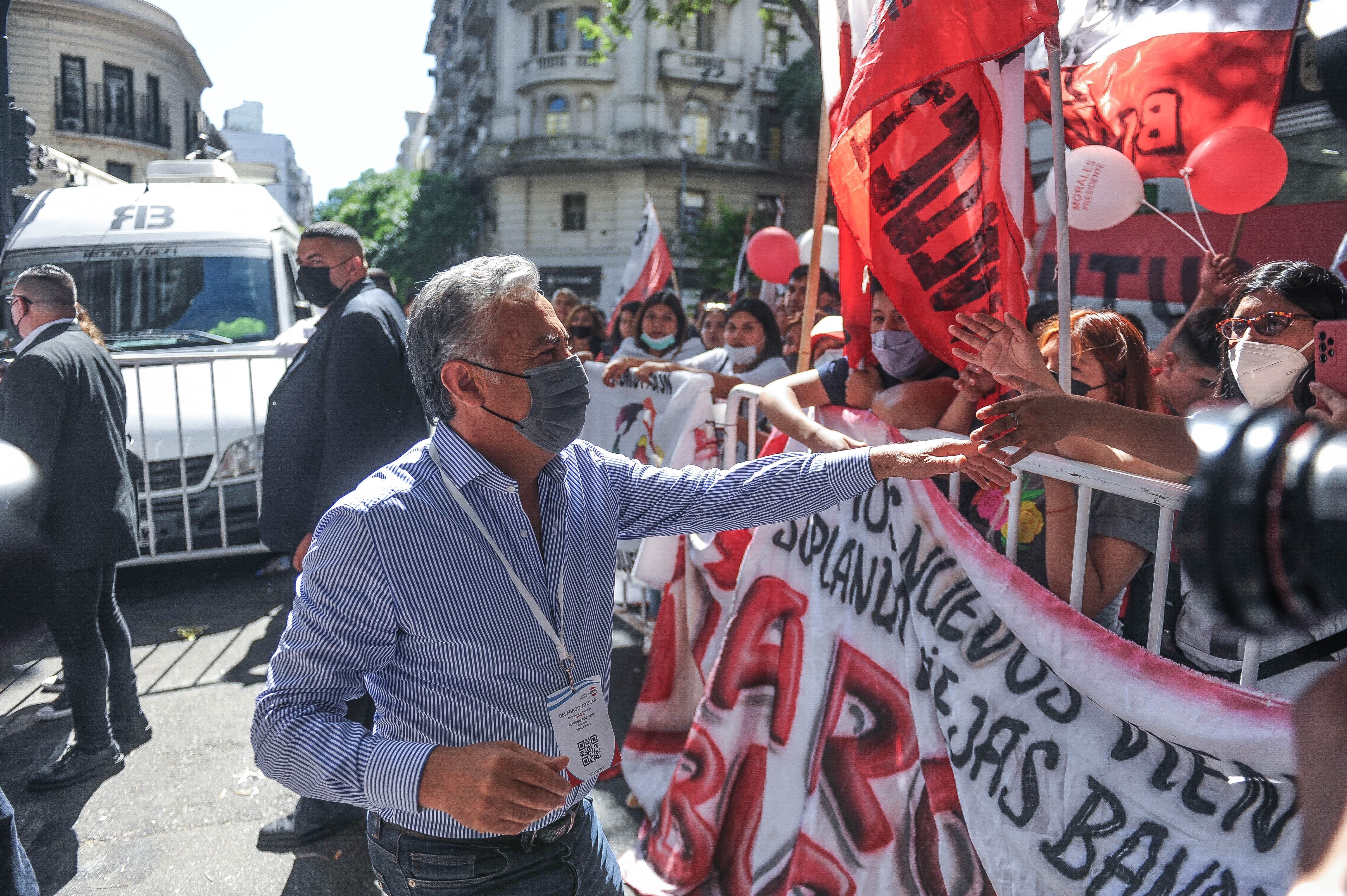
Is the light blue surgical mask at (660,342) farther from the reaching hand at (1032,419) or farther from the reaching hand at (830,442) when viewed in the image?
the reaching hand at (1032,419)

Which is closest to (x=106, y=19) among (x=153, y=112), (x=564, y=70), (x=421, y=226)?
(x=153, y=112)

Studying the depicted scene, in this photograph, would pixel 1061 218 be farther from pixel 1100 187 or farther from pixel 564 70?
pixel 564 70

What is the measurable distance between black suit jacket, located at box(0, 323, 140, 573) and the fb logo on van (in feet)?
10.8

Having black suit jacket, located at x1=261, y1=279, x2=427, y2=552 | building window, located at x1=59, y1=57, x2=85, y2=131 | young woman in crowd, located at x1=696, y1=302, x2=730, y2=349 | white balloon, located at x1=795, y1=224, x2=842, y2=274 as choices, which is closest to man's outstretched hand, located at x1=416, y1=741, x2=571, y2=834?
black suit jacket, located at x1=261, y1=279, x2=427, y2=552

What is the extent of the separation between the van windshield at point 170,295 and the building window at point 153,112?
30.5 metres

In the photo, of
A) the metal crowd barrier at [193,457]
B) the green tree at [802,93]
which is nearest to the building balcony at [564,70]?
the green tree at [802,93]

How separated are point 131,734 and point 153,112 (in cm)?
3479

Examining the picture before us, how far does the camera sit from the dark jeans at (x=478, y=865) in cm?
162

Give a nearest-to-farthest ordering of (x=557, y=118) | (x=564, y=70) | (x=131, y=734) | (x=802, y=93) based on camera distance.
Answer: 1. (x=131, y=734)
2. (x=802, y=93)
3. (x=564, y=70)
4. (x=557, y=118)

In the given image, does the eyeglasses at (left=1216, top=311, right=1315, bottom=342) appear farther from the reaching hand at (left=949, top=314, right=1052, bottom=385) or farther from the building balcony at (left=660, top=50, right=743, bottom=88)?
the building balcony at (left=660, top=50, right=743, bottom=88)

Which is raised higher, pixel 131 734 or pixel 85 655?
pixel 85 655

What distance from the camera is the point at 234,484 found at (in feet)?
18.6

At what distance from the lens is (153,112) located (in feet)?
105

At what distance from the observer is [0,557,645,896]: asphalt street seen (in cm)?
302
